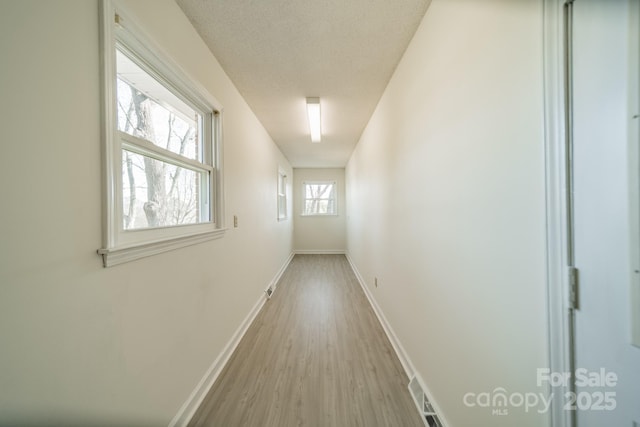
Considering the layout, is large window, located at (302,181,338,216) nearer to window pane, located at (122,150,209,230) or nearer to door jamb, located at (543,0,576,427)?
window pane, located at (122,150,209,230)

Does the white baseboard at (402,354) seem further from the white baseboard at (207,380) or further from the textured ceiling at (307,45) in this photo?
the textured ceiling at (307,45)

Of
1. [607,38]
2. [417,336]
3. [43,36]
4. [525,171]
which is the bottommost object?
[417,336]

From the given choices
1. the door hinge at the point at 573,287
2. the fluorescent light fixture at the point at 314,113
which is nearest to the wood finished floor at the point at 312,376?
the door hinge at the point at 573,287

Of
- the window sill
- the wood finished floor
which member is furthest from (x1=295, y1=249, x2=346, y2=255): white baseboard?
the window sill

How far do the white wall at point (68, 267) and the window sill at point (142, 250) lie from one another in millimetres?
32

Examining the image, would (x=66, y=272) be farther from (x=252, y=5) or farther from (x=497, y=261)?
(x=252, y=5)

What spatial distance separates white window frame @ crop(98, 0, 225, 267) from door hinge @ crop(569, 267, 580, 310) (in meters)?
1.54

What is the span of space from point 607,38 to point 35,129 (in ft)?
5.15

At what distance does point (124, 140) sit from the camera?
0.99m

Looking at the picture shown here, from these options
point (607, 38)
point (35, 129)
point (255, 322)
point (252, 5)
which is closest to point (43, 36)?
point (35, 129)

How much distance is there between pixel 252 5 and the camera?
4.48ft

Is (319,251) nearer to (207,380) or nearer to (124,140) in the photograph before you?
(207,380)

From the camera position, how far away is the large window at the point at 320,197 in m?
6.57

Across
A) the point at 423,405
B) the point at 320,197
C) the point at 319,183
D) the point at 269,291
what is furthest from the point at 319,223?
the point at 423,405
